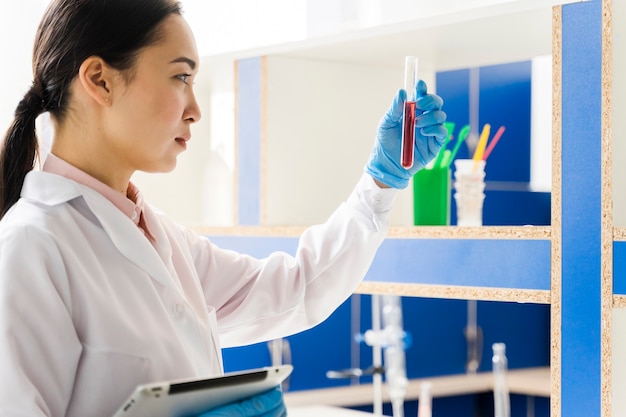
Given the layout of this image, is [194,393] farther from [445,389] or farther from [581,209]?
[445,389]

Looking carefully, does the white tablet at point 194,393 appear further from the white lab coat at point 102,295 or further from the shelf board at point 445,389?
the shelf board at point 445,389

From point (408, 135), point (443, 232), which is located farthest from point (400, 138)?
point (443, 232)

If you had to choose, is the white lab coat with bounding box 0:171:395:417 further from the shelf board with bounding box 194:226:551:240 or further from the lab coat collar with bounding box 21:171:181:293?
the shelf board with bounding box 194:226:551:240

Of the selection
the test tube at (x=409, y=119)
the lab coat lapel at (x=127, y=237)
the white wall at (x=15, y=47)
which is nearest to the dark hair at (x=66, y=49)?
the lab coat lapel at (x=127, y=237)

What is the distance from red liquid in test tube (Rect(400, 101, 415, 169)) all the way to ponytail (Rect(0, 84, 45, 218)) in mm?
559

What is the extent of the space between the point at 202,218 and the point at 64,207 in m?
1.17

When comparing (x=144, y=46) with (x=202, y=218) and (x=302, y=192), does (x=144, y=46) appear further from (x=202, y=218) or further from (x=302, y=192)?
(x=202, y=218)

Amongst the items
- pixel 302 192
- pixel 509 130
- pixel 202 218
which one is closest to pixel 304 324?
pixel 302 192

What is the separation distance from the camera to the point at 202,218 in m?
2.45

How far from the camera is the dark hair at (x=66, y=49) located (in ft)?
4.23

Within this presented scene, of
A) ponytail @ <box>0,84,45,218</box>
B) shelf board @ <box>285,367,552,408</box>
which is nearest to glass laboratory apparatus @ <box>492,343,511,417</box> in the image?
shelf board @ <box>285,367,552,408</box>

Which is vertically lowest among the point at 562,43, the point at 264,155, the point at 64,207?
the point at 64,207

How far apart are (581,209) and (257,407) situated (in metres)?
0.61

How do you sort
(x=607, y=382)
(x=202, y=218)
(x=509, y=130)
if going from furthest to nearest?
(x=509, y=130)
(x=202, y=218)
(x=607, y=382)
